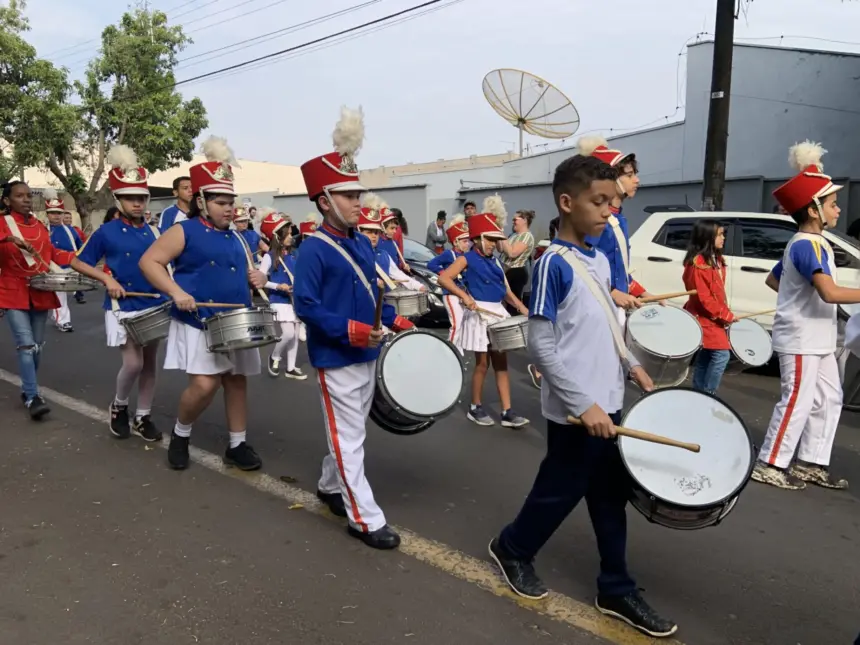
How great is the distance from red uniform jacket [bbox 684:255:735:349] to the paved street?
1.23 metres

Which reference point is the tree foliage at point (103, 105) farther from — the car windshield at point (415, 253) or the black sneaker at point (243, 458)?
the black sneaker at point (243, 458)

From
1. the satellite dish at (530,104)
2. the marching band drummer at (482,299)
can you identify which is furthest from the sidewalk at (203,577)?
the satellite dish at (530,104)

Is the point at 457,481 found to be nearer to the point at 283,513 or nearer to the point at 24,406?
the point at 283,513

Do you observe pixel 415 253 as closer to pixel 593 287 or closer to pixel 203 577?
pixel 203 577

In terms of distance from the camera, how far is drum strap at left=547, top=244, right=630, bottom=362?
2912 millimetres

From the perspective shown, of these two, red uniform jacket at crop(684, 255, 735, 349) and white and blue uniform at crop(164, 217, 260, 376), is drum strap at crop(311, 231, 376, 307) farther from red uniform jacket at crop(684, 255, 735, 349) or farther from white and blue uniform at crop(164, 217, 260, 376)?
red uniform jacket at crop(684, 255, 735, 349)

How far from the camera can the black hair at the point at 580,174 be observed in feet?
9.43

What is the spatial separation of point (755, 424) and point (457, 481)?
3.04 m

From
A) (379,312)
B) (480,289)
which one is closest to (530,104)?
(480,289)

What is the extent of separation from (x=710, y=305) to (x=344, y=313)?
3.36 m

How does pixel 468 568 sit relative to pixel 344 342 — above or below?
below

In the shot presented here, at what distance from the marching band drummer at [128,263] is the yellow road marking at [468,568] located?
0.78 m

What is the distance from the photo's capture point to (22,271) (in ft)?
19.8

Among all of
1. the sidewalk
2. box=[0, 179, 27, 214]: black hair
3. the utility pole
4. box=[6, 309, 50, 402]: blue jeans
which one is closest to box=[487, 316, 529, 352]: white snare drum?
the sidewalk
